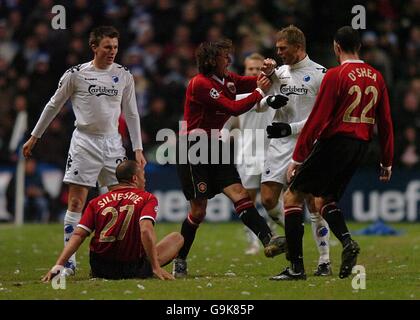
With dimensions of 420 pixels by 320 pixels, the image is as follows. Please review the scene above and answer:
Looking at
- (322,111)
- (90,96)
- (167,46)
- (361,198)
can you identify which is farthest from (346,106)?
(167,46)

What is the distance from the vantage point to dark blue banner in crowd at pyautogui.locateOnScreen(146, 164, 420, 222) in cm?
2023

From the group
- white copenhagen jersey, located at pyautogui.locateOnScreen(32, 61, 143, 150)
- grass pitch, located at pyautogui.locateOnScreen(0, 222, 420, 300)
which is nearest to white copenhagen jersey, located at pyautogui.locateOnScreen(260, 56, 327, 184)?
grass pitch, located at pyautogui.locateOnScreen(0, 222, 420, 300)

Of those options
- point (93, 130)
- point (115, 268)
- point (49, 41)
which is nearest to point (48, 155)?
point (49, 41)

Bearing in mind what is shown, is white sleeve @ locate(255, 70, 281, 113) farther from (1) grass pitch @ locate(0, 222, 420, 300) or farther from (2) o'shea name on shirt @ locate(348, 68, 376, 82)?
(1) grass pitch @ locate(0, 222, 420, 300)

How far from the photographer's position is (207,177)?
37.0 feet

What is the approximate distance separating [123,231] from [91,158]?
5.91 ft

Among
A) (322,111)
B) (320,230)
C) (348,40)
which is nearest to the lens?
(322,111)

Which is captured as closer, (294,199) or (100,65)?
(294,199)

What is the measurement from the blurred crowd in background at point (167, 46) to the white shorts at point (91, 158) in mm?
9045

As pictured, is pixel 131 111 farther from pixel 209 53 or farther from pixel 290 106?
pixel 290 106

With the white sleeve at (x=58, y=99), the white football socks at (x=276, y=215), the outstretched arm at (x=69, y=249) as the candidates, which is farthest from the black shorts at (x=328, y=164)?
the white sleeve at (x=58, y=99)

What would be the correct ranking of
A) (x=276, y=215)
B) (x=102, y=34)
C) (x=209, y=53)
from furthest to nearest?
(x=276, y=215)
(x=102, y=34)
(x=209, y=53)

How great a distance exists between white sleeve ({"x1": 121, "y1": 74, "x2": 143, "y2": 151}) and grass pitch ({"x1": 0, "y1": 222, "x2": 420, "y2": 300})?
1.63 m
